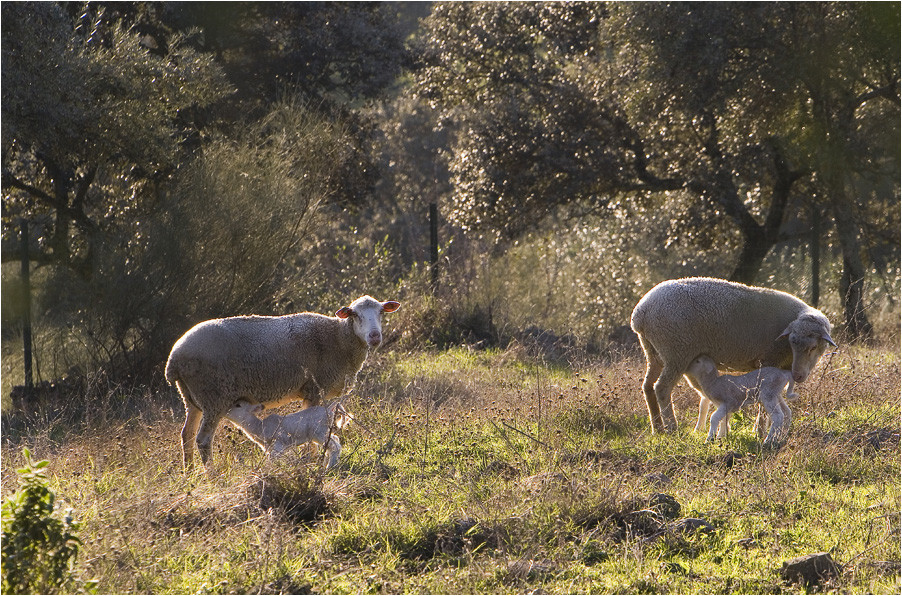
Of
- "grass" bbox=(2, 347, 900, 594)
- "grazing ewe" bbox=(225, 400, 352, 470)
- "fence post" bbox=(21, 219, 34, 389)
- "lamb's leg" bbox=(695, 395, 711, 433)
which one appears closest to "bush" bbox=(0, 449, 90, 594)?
"grass" bbox=(2, 347, 900, 594)

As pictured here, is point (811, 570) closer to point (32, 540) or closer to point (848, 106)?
point (32, 540)

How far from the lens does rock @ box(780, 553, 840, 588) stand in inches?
179

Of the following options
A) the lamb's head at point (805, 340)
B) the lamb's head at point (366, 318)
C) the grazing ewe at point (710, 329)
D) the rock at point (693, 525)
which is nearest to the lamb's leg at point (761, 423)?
the lamb's head at point (805, 340)

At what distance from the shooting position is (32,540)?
3994 millimetres

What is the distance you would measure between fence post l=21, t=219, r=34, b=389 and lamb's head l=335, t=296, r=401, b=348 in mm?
4653

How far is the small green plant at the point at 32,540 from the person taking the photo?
3.99 metres

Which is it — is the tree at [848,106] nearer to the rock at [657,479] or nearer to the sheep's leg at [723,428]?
the sheep's leg at [723,428]

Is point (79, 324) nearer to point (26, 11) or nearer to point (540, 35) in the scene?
point (26, 11)

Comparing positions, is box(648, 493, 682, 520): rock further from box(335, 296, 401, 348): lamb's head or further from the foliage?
the foliage

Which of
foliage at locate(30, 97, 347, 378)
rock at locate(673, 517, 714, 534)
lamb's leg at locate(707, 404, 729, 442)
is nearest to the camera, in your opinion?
rock at locate(673, 517, 714, 534)

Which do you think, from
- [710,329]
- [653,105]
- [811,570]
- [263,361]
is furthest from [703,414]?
[653,105]

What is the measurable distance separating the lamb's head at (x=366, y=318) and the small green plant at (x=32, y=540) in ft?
11.0

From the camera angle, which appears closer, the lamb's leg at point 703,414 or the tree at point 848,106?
the lamb's leg at point 703,414

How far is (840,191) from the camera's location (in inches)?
568
